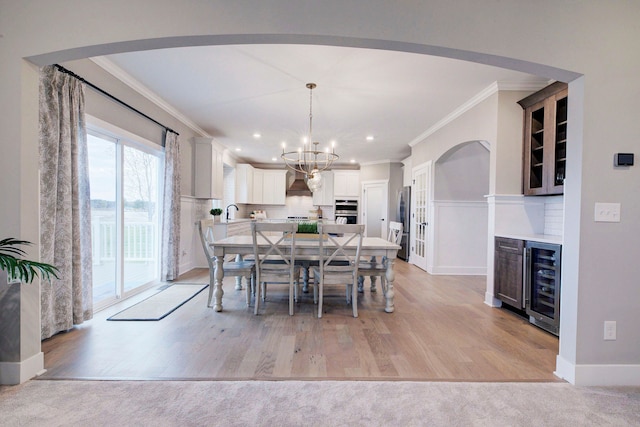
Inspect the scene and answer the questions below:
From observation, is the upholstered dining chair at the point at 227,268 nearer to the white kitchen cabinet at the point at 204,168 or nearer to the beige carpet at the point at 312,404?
the beige carpet at the point at 312,404

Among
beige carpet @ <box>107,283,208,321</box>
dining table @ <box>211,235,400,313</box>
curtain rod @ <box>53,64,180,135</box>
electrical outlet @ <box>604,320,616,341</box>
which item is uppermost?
curtain rod @ <box>53,64,180,135</box>

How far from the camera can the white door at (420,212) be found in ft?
18.0

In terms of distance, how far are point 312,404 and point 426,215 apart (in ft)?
14.4

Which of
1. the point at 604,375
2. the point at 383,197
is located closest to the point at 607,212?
the point at 604,375

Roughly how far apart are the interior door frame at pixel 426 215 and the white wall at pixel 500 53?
3.26m

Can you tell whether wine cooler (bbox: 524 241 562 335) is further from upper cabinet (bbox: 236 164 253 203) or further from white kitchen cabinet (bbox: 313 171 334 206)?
upper cabinet (bbox: 236 164 253 203)

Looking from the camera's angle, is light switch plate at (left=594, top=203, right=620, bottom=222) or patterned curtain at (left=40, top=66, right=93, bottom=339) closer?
light switch plate at (left=594, top=203, right=620, bottom=222)

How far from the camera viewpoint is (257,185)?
852 centimetres

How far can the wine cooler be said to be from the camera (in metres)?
2.67

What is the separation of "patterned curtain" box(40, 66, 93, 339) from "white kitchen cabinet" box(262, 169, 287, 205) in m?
5.90

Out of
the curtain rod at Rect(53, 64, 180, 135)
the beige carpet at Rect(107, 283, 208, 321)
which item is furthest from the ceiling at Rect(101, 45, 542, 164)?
the beige carpet at Rect(107, 283, 208, 321)

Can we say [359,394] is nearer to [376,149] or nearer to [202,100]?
[202,100]

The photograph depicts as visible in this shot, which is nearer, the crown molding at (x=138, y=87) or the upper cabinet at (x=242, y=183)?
the crown molding at (x=138, y=87)

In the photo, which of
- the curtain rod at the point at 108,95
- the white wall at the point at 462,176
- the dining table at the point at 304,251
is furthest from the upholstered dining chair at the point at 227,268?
the white wall at the point at 462,176
